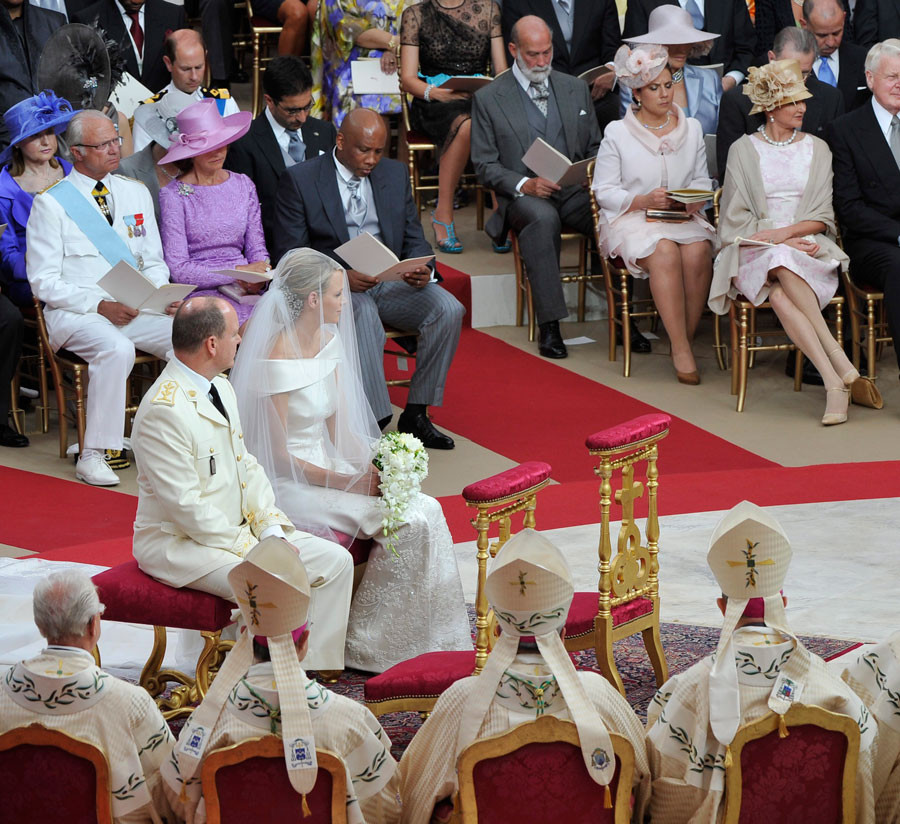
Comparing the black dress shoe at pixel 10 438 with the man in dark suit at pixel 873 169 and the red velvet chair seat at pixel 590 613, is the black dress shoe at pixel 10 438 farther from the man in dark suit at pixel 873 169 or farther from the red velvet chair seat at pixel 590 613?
the man in dark suit at pixel 873 169

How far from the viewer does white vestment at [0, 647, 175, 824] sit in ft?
10.6

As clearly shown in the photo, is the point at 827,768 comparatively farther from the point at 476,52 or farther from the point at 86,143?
the point at 476,52

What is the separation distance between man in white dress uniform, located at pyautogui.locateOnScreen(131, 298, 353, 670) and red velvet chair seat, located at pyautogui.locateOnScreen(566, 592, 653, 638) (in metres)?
0.72

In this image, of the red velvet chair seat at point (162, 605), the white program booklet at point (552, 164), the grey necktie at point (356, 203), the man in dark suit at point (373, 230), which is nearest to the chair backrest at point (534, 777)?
the red velvet chair seat at point (162, 605)

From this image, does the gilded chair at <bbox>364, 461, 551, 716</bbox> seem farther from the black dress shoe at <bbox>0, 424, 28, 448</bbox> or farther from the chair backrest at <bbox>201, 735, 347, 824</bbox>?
the black dress shoe at <bbox>0, 424, 28, 448</bbox>

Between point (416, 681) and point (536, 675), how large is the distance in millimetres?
860

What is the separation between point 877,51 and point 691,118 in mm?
1014

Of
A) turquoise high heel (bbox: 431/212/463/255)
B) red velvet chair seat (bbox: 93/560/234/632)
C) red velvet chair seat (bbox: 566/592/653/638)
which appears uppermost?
red velvet chair seat (bbox: 93/560/234/632)

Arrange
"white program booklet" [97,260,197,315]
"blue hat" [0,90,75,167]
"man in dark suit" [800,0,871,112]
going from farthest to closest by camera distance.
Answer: "man in dark suit" [800,0,871,112] < "blue hat" [0,90,75,167] < "white program booklet" [97,260,197,315]

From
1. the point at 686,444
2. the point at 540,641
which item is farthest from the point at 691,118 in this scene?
the point at 540,641

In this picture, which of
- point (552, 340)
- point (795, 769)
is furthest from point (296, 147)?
point (795, 769)

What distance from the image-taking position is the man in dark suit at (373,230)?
693cm

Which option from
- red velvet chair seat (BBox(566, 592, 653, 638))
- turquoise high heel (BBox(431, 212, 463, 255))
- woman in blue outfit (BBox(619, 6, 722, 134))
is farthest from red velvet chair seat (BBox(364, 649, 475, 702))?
turquoise high heel (BBox(431, 212, 463, 255))

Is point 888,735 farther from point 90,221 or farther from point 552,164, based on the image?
point 552,164
